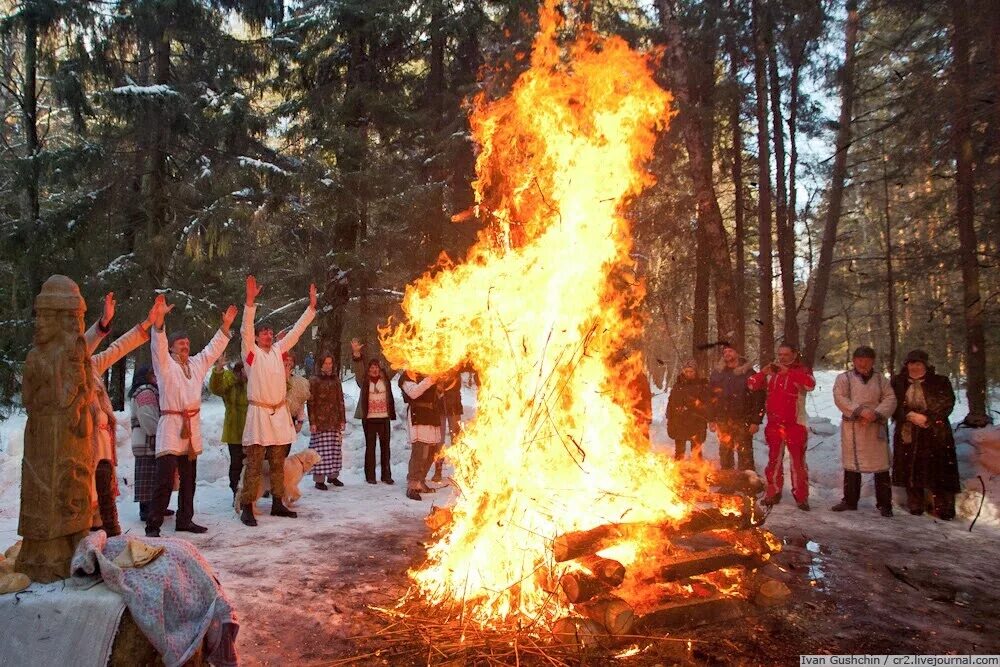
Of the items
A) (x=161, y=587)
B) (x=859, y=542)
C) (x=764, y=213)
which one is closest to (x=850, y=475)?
(x=859, y=542)

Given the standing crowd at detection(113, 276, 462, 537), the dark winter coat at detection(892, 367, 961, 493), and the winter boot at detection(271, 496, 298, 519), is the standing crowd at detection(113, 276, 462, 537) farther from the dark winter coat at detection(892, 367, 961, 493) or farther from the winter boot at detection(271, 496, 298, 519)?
the dark winter coat at detection(892, 367, 961, 493)

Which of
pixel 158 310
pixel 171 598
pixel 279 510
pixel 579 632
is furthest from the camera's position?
pixel 279 510

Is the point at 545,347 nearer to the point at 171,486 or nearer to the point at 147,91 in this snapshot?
the point at 171,486

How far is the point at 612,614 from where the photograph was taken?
442cm

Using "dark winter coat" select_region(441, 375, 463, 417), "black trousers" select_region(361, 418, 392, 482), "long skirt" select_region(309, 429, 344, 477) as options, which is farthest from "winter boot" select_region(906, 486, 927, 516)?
"long skirt" select_region(309, 429, 344, 477)

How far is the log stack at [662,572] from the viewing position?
14.7 ft

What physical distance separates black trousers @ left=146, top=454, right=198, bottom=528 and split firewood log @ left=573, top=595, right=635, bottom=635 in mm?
4654

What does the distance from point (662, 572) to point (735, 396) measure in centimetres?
558

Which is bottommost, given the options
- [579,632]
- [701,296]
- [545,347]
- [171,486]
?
[579,632]

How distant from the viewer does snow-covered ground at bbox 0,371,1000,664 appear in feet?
15.5

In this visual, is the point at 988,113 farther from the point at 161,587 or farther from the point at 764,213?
the point at 161,587

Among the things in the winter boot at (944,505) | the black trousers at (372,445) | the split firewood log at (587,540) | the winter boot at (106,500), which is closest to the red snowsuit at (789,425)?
the winter boot at (944,505)

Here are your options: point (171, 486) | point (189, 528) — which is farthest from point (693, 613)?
point (171, 486)

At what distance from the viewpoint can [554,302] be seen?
6168mm
